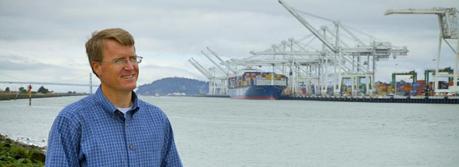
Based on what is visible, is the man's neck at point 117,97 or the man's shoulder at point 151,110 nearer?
the man's neck at point 117,97

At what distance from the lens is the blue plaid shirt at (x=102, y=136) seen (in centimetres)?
255

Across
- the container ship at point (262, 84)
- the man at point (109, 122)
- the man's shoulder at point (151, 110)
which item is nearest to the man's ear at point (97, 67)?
the man at point (109, 122)

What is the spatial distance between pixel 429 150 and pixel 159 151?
89.1 ft

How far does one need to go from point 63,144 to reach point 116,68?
1.08 feet

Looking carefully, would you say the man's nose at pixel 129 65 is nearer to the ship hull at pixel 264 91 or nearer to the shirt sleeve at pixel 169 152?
the shirt sleeve at pixel 169 152

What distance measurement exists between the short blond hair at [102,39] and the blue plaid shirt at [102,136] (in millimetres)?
150

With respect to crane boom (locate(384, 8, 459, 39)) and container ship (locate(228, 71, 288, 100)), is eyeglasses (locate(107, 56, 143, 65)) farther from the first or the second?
container ship (locate(228, 71, 288, 100))

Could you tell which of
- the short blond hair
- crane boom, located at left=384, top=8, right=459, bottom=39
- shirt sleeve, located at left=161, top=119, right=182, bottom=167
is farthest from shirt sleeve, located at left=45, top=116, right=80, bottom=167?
crane boom, located at left=384, top=8, right=459, bottom=39

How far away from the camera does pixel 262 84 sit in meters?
132

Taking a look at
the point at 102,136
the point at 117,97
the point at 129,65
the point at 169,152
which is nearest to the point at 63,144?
the point at 102,136

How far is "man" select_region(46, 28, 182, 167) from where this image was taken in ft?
8.39

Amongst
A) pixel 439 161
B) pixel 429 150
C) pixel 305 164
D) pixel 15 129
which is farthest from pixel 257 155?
pixel 15 129

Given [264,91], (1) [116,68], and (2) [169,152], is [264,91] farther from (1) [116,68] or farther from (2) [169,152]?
(1) [116,68]

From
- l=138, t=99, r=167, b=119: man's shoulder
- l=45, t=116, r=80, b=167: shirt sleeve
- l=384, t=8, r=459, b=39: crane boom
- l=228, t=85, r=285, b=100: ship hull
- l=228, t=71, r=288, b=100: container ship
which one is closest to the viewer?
l=45, t=116, r=80, b=167: shirt sleeve
